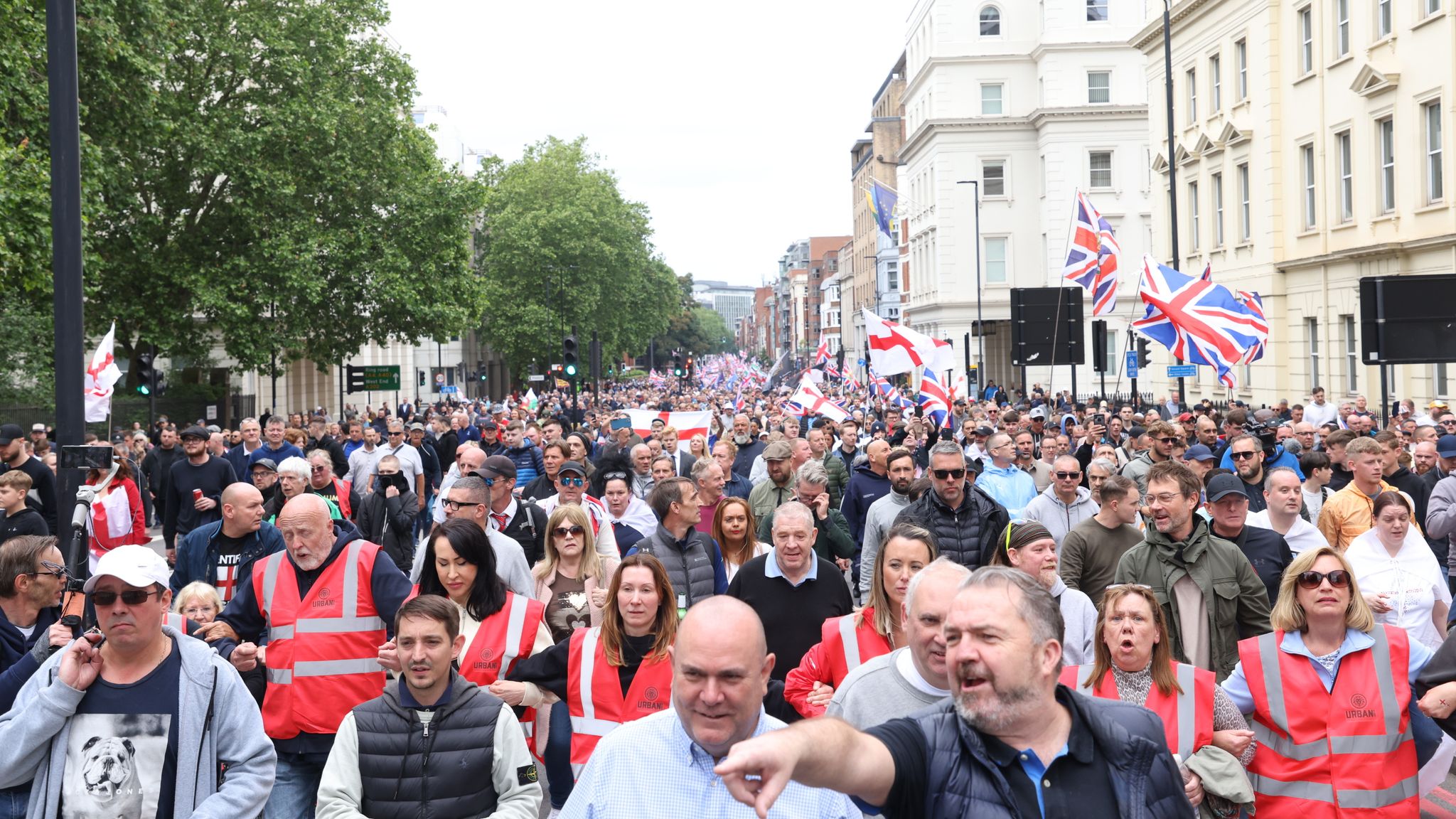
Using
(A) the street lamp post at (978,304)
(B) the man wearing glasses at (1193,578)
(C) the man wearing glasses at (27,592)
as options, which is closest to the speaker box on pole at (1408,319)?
(B) the man wearing glasses at (1193,578)

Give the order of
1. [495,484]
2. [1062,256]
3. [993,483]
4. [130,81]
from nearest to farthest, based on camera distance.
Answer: [495,484] → [993,483] → [130,81] → [1062,256]

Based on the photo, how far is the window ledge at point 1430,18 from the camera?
1051 inches

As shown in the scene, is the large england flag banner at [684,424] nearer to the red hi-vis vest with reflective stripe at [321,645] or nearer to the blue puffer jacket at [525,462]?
the blue puffer jacket at [525,462]

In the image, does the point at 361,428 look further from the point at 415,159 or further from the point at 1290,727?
the point at 415,159

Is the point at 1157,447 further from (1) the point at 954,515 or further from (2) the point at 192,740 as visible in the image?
(2) the point at 192,740

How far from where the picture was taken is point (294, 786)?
20.0ft

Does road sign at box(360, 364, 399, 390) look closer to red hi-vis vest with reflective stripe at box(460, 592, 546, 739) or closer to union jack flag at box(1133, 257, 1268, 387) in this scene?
union jack flag at box(1133, 257, 1268, 387)

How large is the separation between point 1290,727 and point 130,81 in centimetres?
2625

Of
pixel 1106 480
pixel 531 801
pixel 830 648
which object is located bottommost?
pixel 531 801

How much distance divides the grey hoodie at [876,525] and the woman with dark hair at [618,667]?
324 cm

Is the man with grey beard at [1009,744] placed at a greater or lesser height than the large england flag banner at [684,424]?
lesser

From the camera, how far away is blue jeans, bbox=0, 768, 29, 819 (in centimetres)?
480

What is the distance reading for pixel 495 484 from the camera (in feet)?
30.2

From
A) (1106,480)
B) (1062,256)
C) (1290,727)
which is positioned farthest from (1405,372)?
(1062,256)
